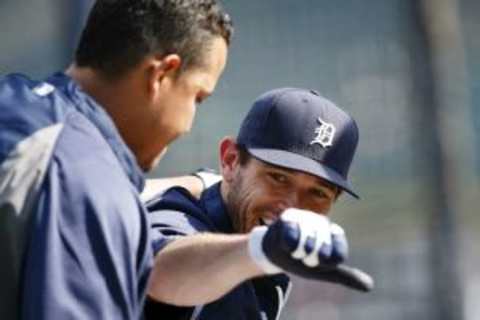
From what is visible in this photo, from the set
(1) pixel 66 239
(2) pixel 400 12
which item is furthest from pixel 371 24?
(1) pixel 66 239

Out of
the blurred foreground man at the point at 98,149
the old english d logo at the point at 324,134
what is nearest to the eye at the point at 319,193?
the old english d logo at the point at 324,134

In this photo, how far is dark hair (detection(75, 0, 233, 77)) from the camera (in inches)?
107

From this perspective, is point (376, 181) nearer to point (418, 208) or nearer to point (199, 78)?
point (418, 208)

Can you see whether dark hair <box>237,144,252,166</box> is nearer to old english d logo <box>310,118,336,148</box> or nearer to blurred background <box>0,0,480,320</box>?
old english d logo <box>310,118,336,148</box>

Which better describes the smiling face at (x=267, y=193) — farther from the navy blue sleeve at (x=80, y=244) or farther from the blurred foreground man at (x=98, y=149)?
the navy blue sleeve at (x=80, y=244)

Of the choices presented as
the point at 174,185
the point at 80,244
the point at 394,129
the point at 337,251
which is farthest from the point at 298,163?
the point at 394,129

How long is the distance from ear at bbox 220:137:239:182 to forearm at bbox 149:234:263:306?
0.60 meters

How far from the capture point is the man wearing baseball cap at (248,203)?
2.71 m

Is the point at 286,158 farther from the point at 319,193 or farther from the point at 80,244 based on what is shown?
the point at 80,244

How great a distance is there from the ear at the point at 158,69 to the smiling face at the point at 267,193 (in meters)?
0.60

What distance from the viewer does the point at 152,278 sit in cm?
276

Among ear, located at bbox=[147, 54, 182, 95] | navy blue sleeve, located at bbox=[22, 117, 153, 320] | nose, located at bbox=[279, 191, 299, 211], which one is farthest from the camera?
nose, located at bbox=[279, 191, 299, 211]

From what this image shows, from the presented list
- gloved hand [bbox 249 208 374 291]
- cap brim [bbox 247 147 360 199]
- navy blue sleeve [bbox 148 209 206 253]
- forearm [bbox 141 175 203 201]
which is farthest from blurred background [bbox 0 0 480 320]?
gloved hand [bbox 249 208 374 291]

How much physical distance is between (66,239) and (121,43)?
47 cm
